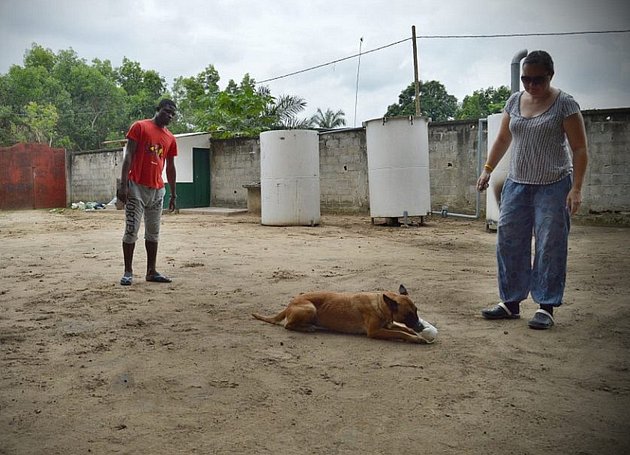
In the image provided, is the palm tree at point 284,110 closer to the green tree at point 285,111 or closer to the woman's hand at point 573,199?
the green tree at point 285,111

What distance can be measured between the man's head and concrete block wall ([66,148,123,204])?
49.8 feet

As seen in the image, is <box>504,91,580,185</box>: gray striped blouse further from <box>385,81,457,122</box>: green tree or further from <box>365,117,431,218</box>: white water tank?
<box>385,81,457,122</box>: green tree

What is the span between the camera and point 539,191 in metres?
3.97

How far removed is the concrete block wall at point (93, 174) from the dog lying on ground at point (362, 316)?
17433mm

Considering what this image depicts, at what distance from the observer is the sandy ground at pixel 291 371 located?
2262 millimetres

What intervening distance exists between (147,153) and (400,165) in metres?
6.44

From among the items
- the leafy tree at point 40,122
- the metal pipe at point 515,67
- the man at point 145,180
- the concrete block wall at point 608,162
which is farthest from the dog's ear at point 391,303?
the leafy tree at point 40,122

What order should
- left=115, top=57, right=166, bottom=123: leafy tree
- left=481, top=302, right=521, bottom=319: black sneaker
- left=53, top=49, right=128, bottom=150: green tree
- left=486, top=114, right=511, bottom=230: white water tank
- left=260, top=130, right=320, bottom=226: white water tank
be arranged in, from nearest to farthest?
1. left=481, top=302, right=521, bottom=319: black sneaker
2. left=486, top=114, right=511, bottom=230: white water tank
3. left=260, top=130, right=320, bottom=226: white water tank
4. left=115, top=57, right=166, bottom=123: leafy tree
5. left=53, top=49, right=128, bottom=150: green tree

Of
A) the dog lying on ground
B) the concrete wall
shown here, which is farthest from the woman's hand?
the concrete wall

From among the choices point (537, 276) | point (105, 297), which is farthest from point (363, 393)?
point (105, 297)

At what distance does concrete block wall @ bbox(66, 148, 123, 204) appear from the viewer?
20.4m

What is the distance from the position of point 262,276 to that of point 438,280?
66.2 inches

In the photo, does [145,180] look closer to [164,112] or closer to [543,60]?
[164,112]

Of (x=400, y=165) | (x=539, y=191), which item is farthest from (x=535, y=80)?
(x=400, y=165)
